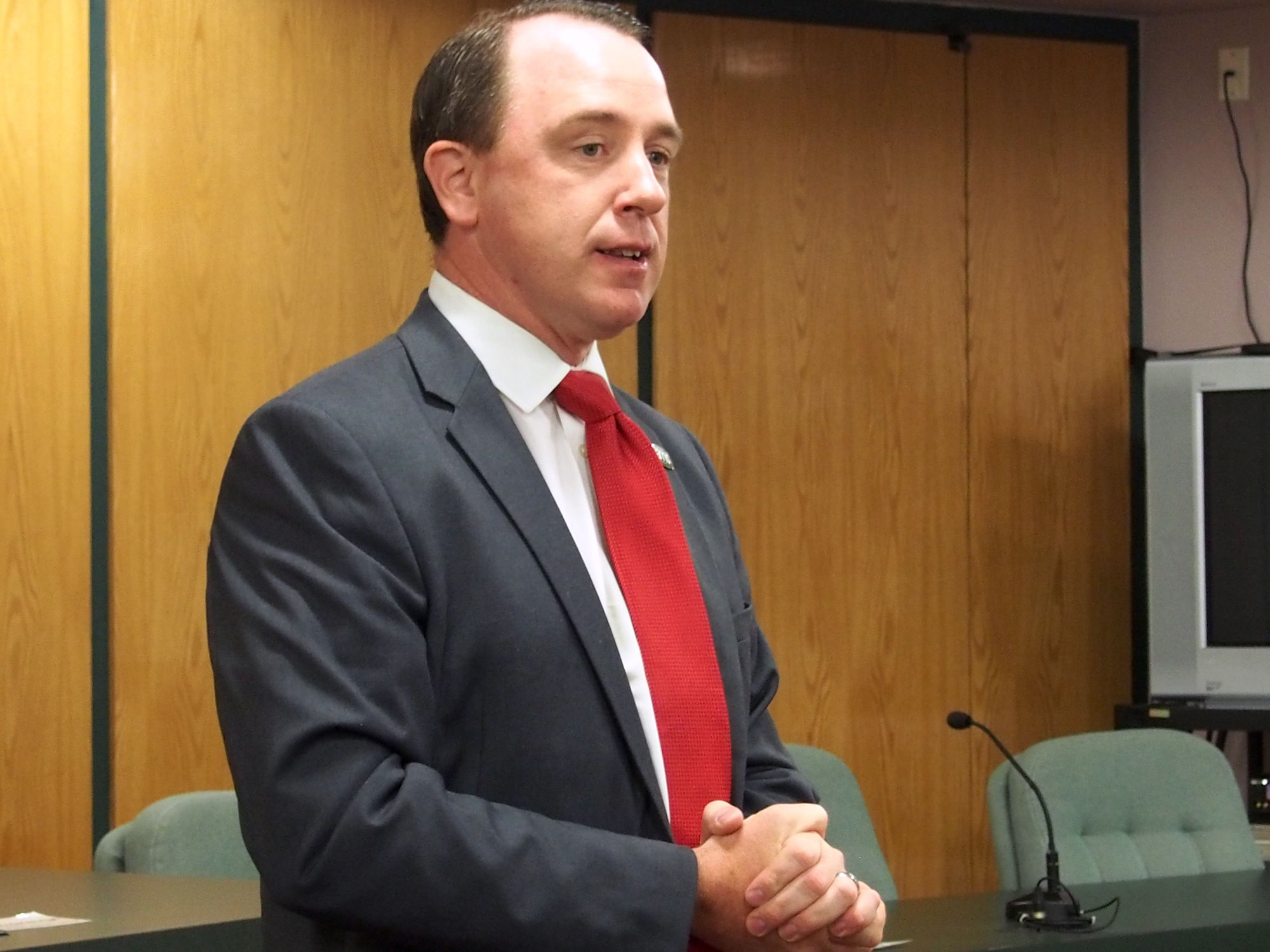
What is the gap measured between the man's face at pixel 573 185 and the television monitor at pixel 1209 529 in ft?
11.7

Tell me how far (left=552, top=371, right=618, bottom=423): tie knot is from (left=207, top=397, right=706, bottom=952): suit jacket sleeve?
0.76 feet

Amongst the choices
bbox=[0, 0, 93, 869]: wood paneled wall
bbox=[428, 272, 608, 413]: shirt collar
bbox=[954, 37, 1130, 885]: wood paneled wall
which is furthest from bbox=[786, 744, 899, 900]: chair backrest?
bbox=[428, 272, 608, 413]: shirt collar

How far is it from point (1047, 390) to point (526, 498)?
4020 mm

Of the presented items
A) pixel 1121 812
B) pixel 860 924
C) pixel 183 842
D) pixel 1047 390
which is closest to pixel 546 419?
pixel 860 924

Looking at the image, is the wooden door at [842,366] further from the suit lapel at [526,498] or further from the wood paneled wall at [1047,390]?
the suit lapel at [526,498]

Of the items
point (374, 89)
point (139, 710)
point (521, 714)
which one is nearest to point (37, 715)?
point (139, 710)

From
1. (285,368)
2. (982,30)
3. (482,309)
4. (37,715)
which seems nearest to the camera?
(482,309)

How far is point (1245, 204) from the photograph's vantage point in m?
5.26

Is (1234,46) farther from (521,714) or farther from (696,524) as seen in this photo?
(521,714)

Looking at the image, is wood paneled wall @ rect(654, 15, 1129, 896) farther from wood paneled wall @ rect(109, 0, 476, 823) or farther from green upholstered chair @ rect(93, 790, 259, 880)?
green upholstered chair @ rect(93, 790, 259, 880)

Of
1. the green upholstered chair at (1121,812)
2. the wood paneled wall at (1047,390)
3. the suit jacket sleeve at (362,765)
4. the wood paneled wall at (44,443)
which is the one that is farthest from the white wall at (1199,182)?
the suit jacket sleeve at (362,765)

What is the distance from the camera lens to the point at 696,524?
63.7 inches

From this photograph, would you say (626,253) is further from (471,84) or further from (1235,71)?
(1235,71)

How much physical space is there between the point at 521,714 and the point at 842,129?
392cm
